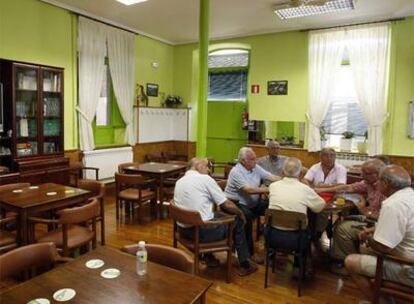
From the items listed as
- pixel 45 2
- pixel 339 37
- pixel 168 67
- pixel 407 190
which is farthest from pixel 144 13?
pixel 407 190

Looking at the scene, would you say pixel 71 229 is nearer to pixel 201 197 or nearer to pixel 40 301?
pixel 201 197

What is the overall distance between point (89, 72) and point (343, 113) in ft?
16.1

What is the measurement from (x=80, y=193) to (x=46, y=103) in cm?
253

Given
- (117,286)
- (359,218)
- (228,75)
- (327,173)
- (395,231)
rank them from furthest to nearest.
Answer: (228,75) < (327,173) < (359,218) < (395,231) < (117,286)

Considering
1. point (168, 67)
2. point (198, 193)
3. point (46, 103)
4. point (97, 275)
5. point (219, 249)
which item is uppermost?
point (168, 67)

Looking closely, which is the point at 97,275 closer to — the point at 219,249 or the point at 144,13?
the point at 219,249

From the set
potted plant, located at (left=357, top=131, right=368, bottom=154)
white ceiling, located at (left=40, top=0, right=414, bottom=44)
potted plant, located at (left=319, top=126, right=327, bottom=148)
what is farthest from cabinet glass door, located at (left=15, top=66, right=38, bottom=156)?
potted plant, located at (left=357, top=131, right=368, bottom=154)

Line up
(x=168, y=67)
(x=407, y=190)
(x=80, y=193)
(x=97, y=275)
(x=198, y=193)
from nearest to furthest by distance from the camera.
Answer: (x=97, y=275) < (x=407, y=190) < (x=198, y=193) < (x=80, y=193) < (x=168, y=67)

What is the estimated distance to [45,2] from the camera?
539cm

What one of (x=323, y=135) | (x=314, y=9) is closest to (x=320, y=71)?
(x=323, y=135)

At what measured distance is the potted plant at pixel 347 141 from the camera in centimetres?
630

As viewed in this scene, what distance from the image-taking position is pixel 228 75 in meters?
7.93

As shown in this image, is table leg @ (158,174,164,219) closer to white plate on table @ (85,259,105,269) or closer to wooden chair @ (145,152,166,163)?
wooden chair @ (145,152,166,163)

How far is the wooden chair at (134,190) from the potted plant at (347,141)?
3.67m
